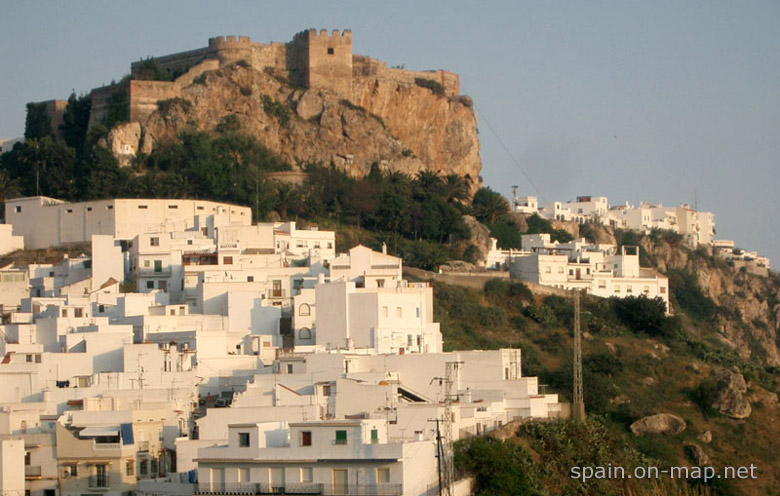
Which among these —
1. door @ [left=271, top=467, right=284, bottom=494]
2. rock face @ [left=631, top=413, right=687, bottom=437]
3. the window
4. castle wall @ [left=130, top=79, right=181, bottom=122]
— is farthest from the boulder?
door @ [left=271, top=467, right=284, bottom=494]

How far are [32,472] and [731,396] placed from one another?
24.2m

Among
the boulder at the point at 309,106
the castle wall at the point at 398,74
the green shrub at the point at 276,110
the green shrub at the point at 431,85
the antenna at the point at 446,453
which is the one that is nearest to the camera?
the antenna at the point at 446,453

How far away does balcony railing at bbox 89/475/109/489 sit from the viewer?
103 ft

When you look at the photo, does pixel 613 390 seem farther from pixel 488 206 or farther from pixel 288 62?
pixel 288 62

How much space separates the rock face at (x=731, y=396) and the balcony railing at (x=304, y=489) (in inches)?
872

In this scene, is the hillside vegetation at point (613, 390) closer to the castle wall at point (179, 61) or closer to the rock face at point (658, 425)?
the rock face at point (658, 425)

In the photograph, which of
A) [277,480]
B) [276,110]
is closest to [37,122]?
[276,110]

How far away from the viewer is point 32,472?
31.3 metres

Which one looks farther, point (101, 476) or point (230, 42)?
point (230, 42)

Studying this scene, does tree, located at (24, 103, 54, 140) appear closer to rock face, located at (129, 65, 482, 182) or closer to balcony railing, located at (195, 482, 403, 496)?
rock face, located at (129, 65, 482, 182)

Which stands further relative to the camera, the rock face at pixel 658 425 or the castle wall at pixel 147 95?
the castle wall at pixel 147 95

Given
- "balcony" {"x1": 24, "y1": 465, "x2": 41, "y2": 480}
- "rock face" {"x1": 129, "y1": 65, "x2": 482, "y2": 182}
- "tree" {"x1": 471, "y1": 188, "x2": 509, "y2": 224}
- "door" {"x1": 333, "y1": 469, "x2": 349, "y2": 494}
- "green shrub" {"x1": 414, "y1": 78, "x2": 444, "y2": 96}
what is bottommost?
"balcony" {"x1": 24, "y1": 465, "x2": 41, "y2": 480}

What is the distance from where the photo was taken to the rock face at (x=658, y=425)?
43750 mm

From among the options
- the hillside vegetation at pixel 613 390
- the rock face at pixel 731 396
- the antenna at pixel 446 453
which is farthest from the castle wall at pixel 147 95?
the antenna at pixel 446 453
